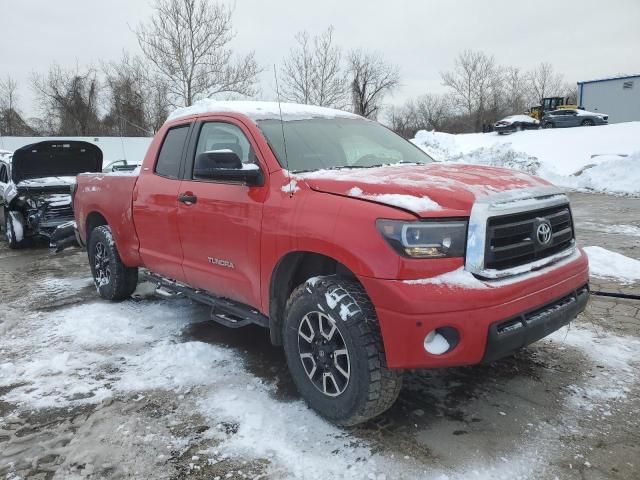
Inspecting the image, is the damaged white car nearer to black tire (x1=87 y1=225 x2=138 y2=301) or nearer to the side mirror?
black tire (x1=87 y1=225 x2=138 y2=301)

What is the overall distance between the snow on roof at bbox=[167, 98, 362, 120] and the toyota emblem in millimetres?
1987

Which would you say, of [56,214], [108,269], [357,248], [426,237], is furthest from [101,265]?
[426,237]

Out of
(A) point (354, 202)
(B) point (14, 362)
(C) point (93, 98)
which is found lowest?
(B) point (14, 362)

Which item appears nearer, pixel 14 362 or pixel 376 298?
pixel 376 298

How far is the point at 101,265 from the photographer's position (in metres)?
5.61

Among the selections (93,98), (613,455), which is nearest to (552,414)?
(613,455)

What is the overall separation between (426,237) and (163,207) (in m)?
2.57

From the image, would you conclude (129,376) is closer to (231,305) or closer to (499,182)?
(231,305)

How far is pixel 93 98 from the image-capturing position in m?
43.8

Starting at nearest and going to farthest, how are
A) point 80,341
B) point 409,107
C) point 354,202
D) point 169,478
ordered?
point 169,478
point 354,202
point 80,341
point 409,107

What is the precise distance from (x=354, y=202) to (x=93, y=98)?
4733cm

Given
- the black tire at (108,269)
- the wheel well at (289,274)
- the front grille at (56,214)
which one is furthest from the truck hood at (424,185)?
the front grille at (56,214)

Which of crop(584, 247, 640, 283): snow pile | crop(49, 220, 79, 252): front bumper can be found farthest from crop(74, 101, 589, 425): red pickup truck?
crop(49, 220, 79, 252): front bumper

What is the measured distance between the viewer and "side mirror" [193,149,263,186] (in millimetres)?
3201
